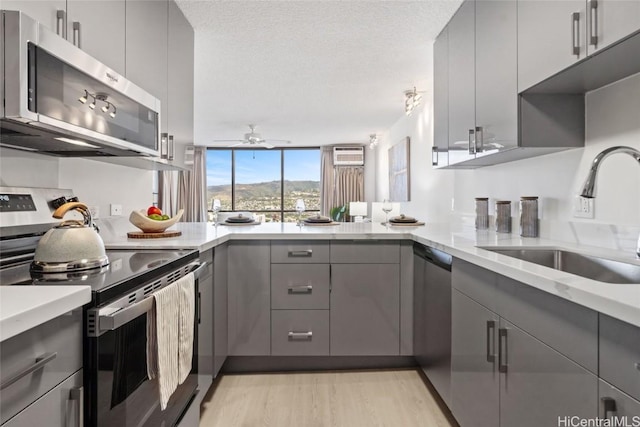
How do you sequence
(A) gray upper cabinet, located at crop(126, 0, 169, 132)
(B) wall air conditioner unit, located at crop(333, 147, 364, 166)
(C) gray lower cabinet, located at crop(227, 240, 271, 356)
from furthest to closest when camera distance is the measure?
(B) wall air conditioner unit, located at crop(333, 147, 364, 166)
(C) gray lower cabinet, located at crop(227, 240, 271, 356)
(A) gray upper cabinet, located at crop(126, 0, 169, 132)

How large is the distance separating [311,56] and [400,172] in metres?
2.87

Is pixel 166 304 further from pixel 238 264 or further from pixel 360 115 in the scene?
pixel 360 115

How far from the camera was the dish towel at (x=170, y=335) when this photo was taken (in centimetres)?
126

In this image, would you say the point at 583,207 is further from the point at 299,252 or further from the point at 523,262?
the point at 299,252

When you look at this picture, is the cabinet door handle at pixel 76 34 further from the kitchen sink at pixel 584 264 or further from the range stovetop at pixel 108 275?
the kitchen sink at pixel 584 264

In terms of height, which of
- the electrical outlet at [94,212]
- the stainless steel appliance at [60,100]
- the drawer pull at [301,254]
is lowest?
the drawer pull at [301,254]

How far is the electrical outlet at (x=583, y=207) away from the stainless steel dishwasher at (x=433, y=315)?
62cm

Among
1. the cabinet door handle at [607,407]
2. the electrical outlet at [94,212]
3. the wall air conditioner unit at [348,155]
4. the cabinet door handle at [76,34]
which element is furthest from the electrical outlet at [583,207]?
the wall air conditioner unit at [348,155]

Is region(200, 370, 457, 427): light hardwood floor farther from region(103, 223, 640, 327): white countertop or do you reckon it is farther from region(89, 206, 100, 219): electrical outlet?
region(89, 206, 100, 219): electrical outlet

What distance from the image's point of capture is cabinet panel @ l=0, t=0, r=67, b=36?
113 centimetres

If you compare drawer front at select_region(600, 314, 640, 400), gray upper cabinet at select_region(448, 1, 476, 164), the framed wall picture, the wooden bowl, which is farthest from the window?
drawer front at select_region(600, 314, 640, 400)

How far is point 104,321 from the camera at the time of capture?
0.96 m

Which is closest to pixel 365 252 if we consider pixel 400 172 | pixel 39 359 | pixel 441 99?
pixel 441 99

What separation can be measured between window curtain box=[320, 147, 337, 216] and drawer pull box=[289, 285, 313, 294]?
629cm
